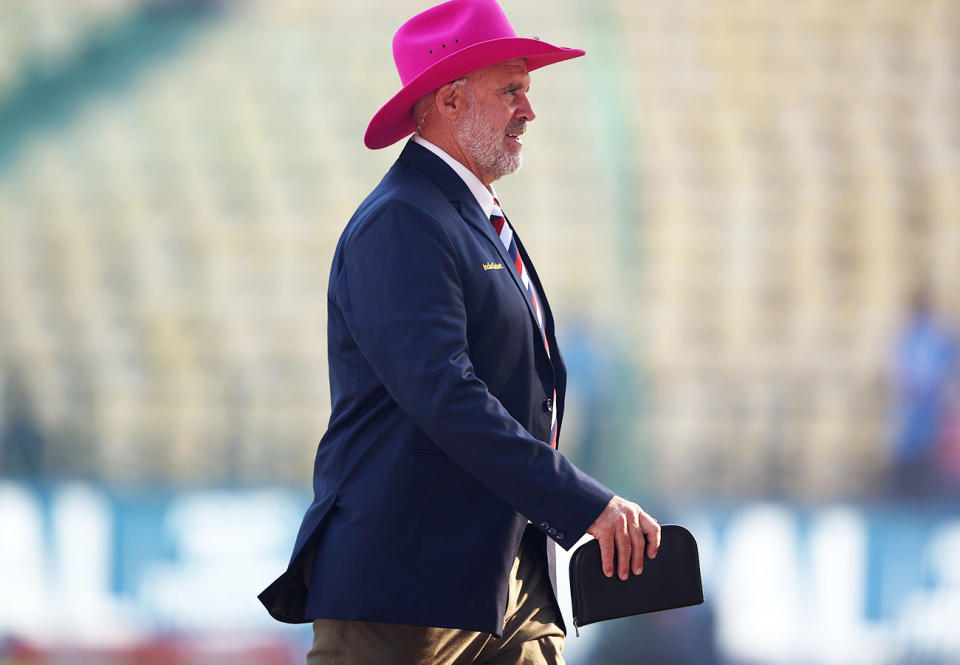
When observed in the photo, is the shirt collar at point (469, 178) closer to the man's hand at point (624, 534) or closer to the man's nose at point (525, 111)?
the man's nose at point (525, 111)

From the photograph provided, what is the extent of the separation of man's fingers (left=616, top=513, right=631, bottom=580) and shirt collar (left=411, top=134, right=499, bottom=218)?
22.1 inches

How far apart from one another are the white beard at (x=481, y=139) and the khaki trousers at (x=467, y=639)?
1.98ft

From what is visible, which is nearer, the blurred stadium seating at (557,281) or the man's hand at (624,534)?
the man's hand at (624,534)

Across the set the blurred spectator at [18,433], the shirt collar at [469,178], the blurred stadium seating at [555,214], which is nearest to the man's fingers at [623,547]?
the shirt collar at [469,178]

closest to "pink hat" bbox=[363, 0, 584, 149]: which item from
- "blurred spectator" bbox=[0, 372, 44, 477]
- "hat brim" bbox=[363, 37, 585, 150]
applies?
"hat brim" bbox=[363, 37, 585, 150]

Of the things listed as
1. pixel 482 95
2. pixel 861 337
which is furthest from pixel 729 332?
pixel 482 95

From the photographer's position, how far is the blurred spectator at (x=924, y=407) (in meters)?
5.48

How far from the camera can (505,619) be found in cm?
195

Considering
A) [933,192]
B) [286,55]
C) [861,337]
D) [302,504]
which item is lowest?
[302,504]

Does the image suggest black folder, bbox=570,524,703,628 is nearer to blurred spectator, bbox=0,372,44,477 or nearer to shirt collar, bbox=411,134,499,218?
shirt collar, bbox=411,134,499,218

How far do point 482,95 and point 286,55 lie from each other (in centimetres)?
452

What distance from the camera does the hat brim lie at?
1958mm

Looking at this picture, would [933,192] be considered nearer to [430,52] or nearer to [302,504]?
[302,504]

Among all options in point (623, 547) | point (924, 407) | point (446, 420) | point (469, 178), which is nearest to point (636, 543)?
point (623, 547)
